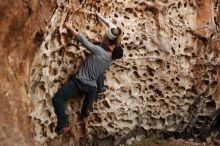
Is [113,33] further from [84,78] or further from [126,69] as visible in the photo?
[126,69]

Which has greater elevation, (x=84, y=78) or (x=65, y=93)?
(x=84, y=78)

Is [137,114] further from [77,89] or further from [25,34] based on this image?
[25,34]

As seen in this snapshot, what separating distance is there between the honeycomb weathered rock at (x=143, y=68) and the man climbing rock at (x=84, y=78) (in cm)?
17

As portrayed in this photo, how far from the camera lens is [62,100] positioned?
7.21m

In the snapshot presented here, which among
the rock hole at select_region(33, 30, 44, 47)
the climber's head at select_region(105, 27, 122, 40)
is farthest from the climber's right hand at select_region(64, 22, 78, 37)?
the rock hole at select_region(33, 30, 44, 47)

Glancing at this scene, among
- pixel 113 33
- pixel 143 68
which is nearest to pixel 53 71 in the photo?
pixel 113 33

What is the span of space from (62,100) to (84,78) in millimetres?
429

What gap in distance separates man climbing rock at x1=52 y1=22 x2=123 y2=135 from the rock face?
0.16m

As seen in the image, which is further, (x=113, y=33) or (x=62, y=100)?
(x=62, y=100)

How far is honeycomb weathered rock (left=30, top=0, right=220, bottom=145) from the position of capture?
7262 mm

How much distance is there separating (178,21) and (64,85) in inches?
106

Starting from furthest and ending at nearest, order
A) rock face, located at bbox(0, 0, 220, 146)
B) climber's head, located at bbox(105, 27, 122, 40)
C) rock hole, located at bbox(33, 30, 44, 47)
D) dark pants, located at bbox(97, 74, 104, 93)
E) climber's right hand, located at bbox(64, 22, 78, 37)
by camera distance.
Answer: dark pants, located at bbox(97, 74, 104, 93), climber's right hand, located at bbox(64, 22, 78, 37), climber's head, located at bbox(105, 27, 122, 40), rock hole, located at bbox(33, 30, 44, 47), rock face, located at bbox(0, 0, 220, 146)

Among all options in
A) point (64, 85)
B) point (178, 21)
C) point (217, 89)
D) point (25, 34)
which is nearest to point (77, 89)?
point (64, 85)

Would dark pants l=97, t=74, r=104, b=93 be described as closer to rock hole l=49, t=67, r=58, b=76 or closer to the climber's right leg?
the climber's right leg
